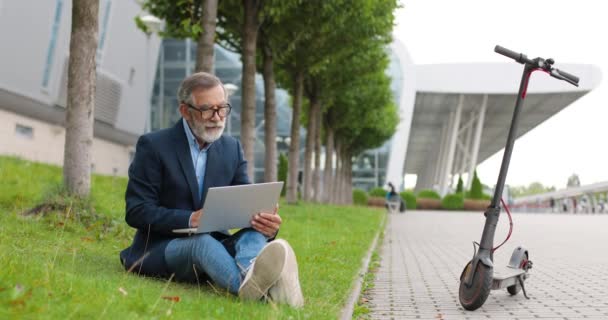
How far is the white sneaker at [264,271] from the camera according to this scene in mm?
4441

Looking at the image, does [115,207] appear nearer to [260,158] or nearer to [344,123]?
[344,123]

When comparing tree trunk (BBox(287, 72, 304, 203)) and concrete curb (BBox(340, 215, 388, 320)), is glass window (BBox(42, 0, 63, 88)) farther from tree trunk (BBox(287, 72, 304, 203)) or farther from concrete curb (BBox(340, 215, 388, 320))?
concrete curb (BBox(340, 215, 388, 320))

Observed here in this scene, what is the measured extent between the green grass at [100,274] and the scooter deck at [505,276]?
3.76ft

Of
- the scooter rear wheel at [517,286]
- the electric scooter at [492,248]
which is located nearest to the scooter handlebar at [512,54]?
the electric scooter at [492,248]

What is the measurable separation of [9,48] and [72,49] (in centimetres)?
1795

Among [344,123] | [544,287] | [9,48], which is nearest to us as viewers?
[544,287]

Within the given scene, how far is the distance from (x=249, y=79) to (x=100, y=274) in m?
11.7

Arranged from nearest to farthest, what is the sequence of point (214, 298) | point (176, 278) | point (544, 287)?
point (214, 298)
point (176, 278)
point (544, 287)

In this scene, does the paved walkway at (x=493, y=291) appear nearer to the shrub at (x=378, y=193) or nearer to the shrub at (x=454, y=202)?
the shrub at (x=454, y=202)

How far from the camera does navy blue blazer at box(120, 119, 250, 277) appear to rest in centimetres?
509

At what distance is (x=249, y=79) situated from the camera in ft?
54.1

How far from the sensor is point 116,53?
34.8 m

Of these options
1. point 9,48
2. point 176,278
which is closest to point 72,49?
point 176,278

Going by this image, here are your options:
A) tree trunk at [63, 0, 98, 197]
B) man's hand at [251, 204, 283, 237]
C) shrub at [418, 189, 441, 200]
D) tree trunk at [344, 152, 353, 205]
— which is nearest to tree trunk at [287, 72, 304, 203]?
tree trunk at [63, 0, 98, 197]
